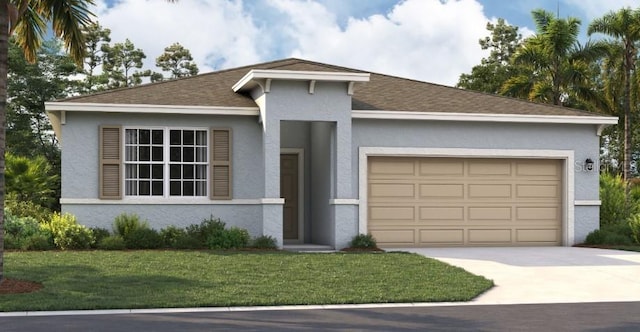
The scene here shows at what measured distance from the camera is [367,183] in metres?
19.5

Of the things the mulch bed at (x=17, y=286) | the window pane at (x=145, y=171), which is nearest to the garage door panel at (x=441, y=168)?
the window pane at (x=145, y=171)

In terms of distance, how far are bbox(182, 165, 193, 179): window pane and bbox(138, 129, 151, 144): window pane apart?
1.02 meters

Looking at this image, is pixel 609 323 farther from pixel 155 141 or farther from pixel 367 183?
pixel 155 141

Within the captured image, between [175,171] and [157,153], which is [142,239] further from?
[157,153]

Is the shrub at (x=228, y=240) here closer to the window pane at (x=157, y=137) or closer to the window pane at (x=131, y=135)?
the window pane at (x=157, y=137)

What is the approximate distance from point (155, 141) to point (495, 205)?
332 inches

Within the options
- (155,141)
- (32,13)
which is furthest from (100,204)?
(32,13)

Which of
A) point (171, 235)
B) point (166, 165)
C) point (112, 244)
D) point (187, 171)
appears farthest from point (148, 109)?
point (112, 244)

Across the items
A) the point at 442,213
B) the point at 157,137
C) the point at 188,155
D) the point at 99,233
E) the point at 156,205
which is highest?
the point at 157,137

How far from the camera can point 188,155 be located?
19.3 m

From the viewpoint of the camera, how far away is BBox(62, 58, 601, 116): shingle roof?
63.1 feet

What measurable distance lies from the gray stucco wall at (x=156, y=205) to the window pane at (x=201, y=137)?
180 mm

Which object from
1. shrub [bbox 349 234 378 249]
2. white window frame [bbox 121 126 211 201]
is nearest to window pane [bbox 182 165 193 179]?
white window frame [bbox 121 126 211 201]

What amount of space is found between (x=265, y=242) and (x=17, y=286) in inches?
272
